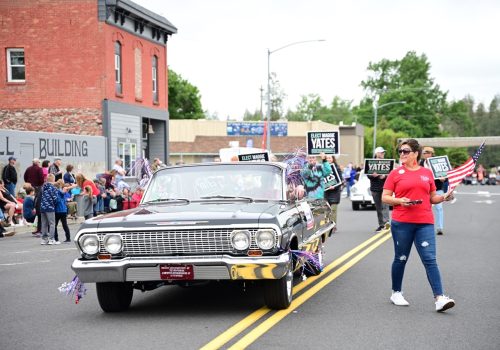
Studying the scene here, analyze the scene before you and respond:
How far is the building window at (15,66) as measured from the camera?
1283 inches

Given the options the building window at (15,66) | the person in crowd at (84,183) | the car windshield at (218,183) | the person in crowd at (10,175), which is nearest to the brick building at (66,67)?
the building window at (15,66)

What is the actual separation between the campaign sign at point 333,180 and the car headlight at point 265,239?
30.3 ft

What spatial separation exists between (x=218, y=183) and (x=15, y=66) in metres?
26.3

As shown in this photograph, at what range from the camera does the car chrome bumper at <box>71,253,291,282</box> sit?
711 cm

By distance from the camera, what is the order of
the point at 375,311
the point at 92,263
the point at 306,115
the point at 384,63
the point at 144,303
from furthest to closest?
the point at 306,115
the point at 384,63
the point at 144,303
the point at 375,311
the point at 92,263

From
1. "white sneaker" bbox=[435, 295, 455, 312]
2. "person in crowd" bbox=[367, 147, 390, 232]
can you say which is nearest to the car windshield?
"white sneaker" bbox=[435, 295, 455, 312]

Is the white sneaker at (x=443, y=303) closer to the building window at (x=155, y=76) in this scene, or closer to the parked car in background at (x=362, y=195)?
the parked car in background at (x=362, y=195)

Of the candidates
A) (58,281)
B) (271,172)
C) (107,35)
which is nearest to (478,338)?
(271,172)

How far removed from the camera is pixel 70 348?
6340mm

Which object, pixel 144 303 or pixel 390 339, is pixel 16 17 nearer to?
pixel 144 303

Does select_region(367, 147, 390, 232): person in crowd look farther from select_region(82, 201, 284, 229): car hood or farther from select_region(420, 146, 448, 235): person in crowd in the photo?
select_region(82, 201, 284, 229): car hood

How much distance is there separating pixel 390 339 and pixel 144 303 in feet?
10.2

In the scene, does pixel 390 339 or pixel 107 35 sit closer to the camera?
pixel 390 339

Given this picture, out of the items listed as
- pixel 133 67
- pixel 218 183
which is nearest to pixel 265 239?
pixel 218 183
